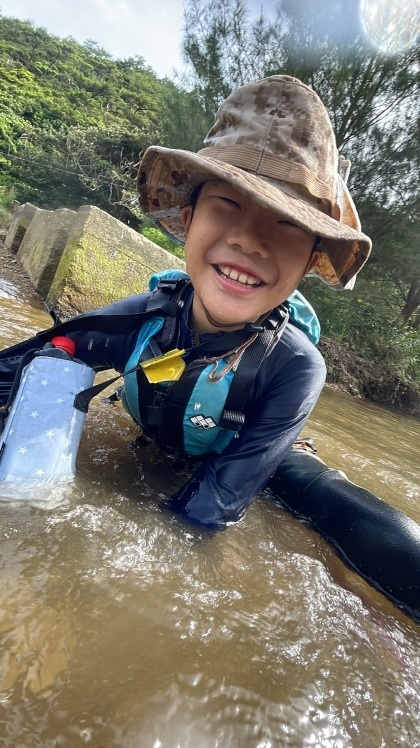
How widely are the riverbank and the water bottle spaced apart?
612 centimetres

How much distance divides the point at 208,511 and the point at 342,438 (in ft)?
7.60

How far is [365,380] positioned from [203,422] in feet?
21.6

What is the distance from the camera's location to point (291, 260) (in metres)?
1.29

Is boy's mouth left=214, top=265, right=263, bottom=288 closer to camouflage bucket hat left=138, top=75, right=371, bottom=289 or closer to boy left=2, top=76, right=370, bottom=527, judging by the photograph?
boy left=2, top=76, right=370, bottom=527

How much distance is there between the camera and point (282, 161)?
48.7 inches

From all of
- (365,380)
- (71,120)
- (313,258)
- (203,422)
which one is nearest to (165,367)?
(203,422)

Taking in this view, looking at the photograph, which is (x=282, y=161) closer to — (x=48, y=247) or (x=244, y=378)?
(x=244, y=378)

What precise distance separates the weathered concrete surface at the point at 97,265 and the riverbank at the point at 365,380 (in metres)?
3.14

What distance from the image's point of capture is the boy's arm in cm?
140

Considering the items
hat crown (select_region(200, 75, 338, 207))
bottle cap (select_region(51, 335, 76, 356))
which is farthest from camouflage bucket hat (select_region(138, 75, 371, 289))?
bottle cap (select_region(51, 335, 76, 356))

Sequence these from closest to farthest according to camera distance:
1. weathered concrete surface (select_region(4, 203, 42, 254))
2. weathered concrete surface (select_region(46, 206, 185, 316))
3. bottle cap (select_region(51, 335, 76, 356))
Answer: bottle cap (select_region(51, 335, 76, 356)) → weathered concrete surface (select_region(46, 206, 185, 316)) → weathered concrete surface (select_region(4, 203, 42, 254))

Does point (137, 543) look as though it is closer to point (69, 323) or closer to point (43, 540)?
point (43, 540)

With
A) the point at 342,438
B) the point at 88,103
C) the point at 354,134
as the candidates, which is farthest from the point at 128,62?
the point at 342,438

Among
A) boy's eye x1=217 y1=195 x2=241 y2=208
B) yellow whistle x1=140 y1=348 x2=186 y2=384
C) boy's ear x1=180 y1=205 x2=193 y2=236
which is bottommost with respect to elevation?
yellow whistle x1=140 y1=348 x2=186 y2=384
